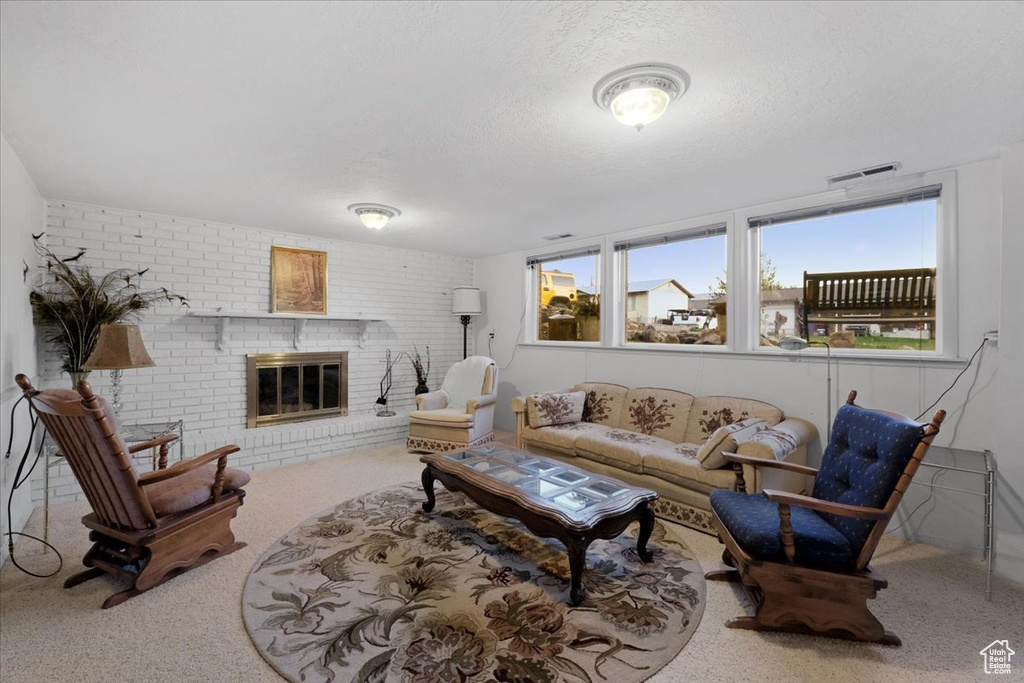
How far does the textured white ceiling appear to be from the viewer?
5.00ft

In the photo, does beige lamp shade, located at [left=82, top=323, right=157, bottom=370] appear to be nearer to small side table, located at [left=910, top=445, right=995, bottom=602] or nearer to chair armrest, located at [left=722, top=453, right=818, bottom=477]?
chair armrest, located at [left=722, top=453, right=818, bottom=477]

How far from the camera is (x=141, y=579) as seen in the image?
217 centimetres

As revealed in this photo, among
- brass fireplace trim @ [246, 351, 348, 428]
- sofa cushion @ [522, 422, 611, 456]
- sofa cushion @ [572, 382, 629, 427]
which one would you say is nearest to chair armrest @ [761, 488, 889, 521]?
sofa cushion @ [522, 422, 611, 456]

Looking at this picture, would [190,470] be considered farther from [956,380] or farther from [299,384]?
[956,380]

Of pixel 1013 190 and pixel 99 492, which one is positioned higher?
pixel 1013 190

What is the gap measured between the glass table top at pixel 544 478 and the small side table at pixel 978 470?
1.71m

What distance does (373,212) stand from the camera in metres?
3.73

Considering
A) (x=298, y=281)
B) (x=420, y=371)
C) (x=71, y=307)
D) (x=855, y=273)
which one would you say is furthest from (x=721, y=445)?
(x=71, y=307)

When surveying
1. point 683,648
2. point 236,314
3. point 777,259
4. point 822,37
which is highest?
point 822,37

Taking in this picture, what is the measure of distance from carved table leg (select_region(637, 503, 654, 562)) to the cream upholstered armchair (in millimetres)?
2173

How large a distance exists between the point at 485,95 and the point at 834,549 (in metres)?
2.50

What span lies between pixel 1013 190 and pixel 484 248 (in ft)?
14.4

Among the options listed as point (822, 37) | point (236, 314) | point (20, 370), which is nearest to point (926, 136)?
point (822, 37)

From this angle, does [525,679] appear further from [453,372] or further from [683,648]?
[453,372]
